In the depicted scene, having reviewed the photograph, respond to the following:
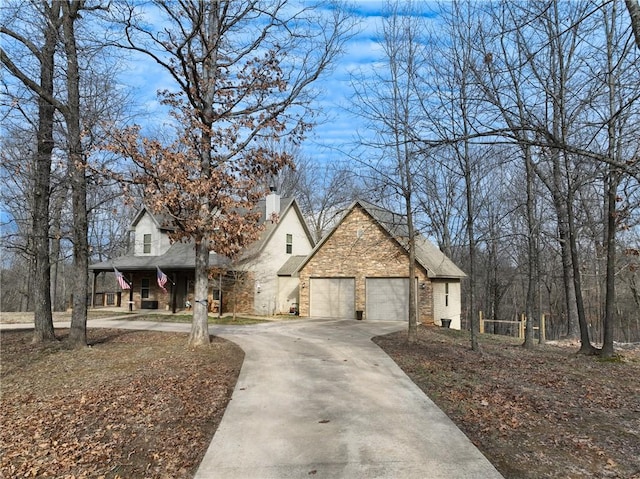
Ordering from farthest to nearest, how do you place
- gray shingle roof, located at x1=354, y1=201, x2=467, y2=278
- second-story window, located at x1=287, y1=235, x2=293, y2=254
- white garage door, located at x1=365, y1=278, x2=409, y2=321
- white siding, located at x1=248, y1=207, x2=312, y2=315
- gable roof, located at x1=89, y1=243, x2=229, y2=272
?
second-story window, located at x1=287, y1=235, x2=293, y2=254
white siding, located at x1=248, y1=207, x2=312, y2=315
gable roof, located at x1=89, y1=243, x2=229, y2=272
white garage door, located at x1=365, y1=278, x2=409, y2=321
gray shingle roof, located at x1=354, y1=201, x2=467, y2=278

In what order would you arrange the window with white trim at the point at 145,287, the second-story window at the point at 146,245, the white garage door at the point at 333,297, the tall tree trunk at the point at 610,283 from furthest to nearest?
the window with white trim at the point at 145,287 < the second-story window at the point at 146,245 < the white garage door at the point at 333,297 < the tall tree trunk at the point at 610,283

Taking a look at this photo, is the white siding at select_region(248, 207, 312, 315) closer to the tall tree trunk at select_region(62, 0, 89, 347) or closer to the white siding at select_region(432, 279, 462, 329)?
the white siding at select_region(432, 279, 462, 329)

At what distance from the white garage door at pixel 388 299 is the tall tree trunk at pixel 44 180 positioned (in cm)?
1344

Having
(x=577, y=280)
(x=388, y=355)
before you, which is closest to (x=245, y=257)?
(x=388, y=355)

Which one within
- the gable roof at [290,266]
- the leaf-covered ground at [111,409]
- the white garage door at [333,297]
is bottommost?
the leaf-covered ground at [111,409]

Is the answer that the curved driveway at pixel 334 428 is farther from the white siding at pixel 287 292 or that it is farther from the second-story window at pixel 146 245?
the second-story window at pixel 146 245

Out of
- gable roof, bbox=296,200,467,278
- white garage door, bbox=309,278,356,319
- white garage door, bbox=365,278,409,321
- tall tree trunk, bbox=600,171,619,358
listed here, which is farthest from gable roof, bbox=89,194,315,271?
tall tree trunk, bbox=600,171,619,358

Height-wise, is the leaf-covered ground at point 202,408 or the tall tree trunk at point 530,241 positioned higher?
the tall tree trunk at point 530,241

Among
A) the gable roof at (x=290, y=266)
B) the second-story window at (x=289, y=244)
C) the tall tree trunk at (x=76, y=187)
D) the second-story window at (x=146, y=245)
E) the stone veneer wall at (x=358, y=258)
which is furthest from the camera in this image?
the second-story window at (x=146, y=245)

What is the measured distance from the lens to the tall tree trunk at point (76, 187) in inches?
451

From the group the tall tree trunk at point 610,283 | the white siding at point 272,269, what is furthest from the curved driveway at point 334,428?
the white siding at point 272,269

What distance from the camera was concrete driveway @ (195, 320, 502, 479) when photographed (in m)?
4.38

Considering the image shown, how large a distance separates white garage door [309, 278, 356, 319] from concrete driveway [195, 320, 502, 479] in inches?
468

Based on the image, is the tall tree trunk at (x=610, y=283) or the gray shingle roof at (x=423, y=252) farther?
the gray shingle roof at (x=423, y=252)
